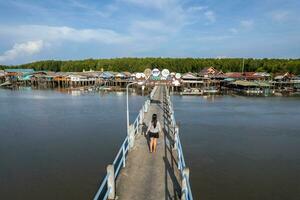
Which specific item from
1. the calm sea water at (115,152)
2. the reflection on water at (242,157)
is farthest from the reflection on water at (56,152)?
the reflection on water at (242,157)

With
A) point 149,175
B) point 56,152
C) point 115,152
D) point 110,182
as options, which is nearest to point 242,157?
point 115,152

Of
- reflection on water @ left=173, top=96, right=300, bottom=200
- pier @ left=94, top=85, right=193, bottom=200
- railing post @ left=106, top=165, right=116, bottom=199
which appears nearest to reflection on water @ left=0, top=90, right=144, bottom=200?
pier @ left=94, top=85, right=193, bottom=200

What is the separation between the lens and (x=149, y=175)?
698 cm

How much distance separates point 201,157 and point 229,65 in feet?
269

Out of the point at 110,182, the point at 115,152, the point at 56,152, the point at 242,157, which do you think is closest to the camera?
the point at 110,182

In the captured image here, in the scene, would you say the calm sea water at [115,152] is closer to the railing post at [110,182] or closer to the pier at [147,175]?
the pier at [147,175]

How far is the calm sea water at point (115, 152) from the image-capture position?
10242mm

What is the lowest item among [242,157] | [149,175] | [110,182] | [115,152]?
[242,157]

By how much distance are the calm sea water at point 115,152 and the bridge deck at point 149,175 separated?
2.77m

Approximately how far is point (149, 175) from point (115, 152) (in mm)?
7692

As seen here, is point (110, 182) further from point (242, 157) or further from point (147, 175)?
point (242, 157)

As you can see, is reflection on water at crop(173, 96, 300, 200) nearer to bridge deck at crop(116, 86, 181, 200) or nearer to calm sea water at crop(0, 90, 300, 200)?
calm sea water at crop(0, 90, 300, 200)

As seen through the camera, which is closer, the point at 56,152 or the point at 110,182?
the point at 110,182

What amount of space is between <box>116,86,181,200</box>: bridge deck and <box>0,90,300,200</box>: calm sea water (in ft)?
9.08
